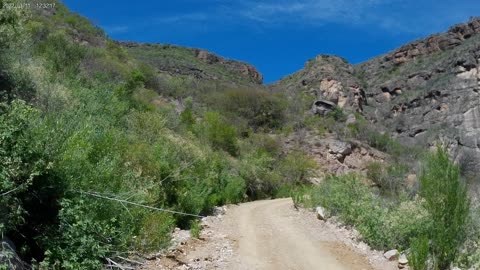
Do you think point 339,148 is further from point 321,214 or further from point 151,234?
point 151,234

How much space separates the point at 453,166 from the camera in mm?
11156

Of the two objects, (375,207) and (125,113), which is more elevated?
(125,113)

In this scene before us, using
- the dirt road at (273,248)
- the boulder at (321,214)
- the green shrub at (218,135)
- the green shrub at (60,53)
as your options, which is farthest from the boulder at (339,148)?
the dirt road at (273,248)

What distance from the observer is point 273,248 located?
1269cm

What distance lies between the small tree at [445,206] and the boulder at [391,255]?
0.96 m

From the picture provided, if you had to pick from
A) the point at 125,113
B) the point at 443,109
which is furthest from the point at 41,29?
the point at 443,109

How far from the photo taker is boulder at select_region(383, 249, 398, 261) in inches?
464

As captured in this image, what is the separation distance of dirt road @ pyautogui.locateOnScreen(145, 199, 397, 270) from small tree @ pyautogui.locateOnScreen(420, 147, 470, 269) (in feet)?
3.95

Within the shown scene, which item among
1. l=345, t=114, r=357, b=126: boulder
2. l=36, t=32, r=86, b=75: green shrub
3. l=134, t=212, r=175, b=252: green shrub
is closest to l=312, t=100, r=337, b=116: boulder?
l=345, t=114, r=357, b=126: boulder

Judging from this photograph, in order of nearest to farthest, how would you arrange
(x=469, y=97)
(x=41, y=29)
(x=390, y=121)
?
1. (x=41, y=29)
2. (x=469, y=97)
3. (x=390, y=121)

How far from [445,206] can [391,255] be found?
1.84m

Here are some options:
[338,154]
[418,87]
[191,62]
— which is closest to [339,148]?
[338,154]

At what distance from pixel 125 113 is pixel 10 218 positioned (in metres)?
14.6

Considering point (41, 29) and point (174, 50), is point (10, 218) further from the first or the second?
point (174, 50)
